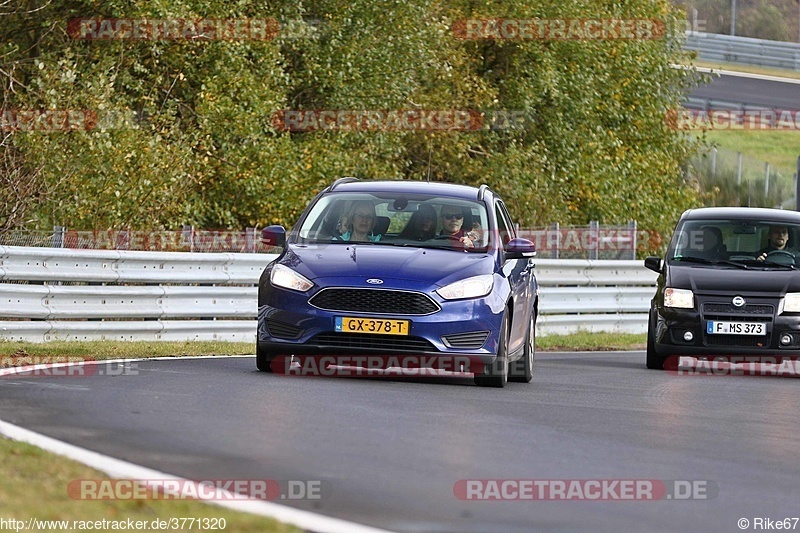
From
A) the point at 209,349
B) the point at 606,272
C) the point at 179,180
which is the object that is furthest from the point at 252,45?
the point at 209,349

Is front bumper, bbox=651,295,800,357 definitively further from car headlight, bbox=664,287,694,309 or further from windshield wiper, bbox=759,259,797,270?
windshield wiper, bbox=759,259,797,270

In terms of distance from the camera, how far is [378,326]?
12.0 metres

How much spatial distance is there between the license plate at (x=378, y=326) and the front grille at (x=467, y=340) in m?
0.34

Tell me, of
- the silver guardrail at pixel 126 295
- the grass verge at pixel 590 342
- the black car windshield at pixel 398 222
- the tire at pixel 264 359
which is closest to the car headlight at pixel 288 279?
the tire at pixel 264 359

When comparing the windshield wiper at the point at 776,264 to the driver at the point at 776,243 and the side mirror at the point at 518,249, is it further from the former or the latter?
the side mirror at the point at 518,249

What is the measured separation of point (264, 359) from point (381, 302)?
117 cm

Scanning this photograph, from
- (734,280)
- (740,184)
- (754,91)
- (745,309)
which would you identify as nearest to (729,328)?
(745,309)

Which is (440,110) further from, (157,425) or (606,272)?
(157,425)

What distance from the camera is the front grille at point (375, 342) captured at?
12.0 metres

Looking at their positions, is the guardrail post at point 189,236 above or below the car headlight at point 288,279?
below

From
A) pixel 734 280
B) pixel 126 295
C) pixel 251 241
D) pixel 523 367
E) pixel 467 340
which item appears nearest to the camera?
pixel 467 340

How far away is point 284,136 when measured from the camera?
26.5 m

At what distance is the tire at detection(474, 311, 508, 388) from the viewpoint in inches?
488

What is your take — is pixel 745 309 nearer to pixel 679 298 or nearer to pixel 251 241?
pixel 679 298
